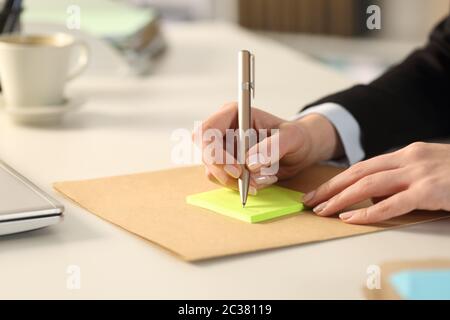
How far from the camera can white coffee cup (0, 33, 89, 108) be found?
4.07 ft

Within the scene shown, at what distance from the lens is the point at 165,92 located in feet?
4.99

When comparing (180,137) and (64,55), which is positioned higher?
(64,55)

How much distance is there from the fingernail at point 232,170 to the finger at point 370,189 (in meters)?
0.10

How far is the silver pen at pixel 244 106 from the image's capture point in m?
0.81

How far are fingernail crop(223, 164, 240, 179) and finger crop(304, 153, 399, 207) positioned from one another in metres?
0.08

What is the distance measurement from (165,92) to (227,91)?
11 cm

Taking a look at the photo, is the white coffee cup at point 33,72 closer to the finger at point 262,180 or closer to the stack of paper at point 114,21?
the stack of paper at point 114,21

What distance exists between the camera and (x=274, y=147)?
35.7 inches

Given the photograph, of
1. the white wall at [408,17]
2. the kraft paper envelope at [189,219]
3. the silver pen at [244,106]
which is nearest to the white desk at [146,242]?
the kraft paper envelope at [189,219]

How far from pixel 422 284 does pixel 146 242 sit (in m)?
0.26

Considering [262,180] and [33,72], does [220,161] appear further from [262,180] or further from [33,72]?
[33,72]
